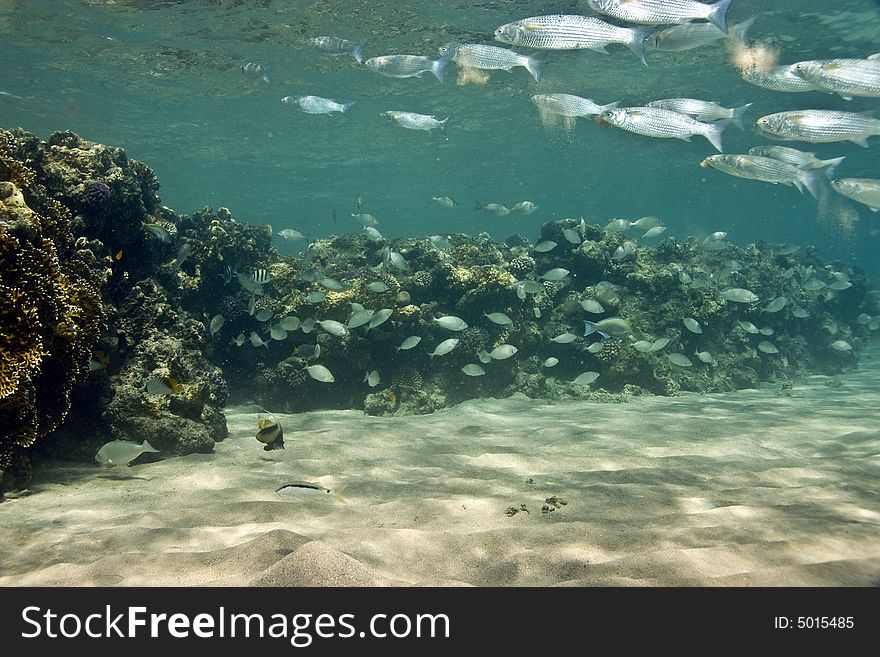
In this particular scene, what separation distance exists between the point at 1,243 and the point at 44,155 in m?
3.97

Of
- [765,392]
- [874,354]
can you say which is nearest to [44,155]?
[765,392]

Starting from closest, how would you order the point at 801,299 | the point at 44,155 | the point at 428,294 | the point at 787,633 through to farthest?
the point at 787,633 → the point at 44,155 → the point at 428,294 → the point at 801,299

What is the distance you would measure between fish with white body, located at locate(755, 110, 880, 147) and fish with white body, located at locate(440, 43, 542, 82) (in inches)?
149

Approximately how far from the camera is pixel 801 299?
54.1 ft

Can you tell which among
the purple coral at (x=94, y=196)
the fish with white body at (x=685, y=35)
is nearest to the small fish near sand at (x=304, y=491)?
the purple coral at (x=94, y=196)

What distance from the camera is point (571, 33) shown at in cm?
664

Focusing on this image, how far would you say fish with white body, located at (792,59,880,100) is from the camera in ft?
21.3

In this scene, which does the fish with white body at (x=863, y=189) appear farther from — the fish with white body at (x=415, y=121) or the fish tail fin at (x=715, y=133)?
the fish with white body at (x=415, y=121)

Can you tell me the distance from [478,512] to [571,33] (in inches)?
256

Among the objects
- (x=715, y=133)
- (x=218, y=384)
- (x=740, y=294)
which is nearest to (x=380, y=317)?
(x=218, y=384)

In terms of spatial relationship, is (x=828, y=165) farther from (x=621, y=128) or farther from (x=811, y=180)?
(x=621, y=128)

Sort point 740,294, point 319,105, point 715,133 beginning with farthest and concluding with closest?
point 319,105 < point 740,294 < point 715,133

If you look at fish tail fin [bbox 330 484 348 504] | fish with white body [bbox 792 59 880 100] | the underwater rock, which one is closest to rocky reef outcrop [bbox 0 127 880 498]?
the underwater rock

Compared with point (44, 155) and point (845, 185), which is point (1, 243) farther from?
point (845, 185)
